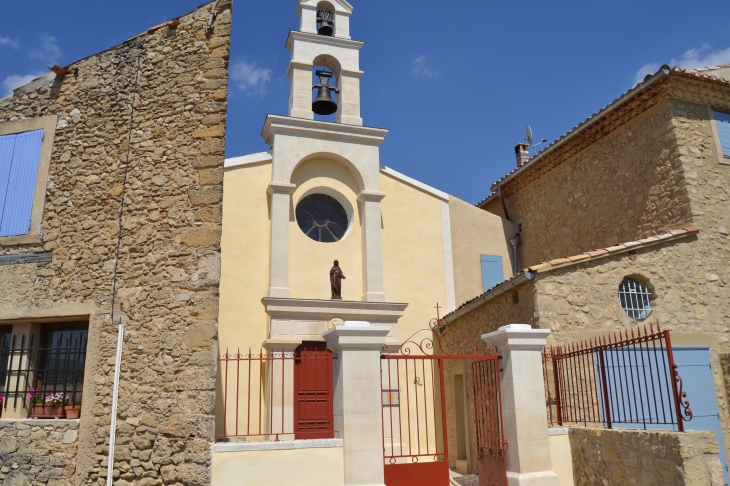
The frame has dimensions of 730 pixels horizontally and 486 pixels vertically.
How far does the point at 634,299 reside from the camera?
1007 centimetres

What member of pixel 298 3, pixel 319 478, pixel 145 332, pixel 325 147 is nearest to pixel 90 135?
pixel 145 332

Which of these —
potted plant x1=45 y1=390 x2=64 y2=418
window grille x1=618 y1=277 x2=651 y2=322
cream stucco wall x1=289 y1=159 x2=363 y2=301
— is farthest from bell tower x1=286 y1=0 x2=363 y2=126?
potted plant x1=45 y1=390 x2=64 y2=418

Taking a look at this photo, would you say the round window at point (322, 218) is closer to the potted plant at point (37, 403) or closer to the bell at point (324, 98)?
the bell at point (324, 98)

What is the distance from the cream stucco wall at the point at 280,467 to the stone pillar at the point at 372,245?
637 centimetres

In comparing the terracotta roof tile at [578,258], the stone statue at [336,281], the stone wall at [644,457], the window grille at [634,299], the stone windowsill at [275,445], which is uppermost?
the stone statue at [336,281]

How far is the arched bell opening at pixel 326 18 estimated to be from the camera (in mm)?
14383

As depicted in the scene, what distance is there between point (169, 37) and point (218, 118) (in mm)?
1469

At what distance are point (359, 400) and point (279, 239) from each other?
6331mm

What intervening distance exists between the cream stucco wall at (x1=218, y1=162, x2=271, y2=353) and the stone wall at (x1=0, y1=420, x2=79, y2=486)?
16.8 feet

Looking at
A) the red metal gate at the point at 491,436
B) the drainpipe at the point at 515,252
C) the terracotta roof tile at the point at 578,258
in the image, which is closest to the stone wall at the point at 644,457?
the red metal gate at the point at 491,436

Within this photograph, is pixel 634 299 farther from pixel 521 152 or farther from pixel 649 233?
pixel 521 152

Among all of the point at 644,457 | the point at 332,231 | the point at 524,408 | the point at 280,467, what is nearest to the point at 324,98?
the point at 332,231

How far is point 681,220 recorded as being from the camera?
35.3 ft

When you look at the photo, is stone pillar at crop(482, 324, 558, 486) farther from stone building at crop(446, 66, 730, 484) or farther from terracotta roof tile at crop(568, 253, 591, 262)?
terracotta roof tile at crop(568, 253, 591, 262)
